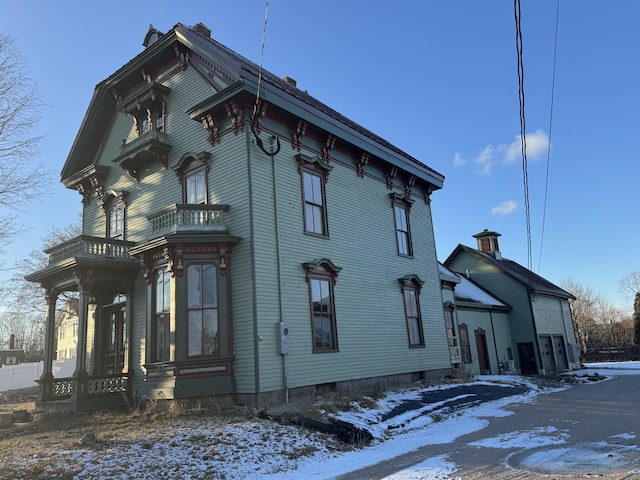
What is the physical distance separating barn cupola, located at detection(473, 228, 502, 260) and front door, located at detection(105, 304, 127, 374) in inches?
1121

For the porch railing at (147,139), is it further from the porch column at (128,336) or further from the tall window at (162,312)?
the porch column at (128,336)

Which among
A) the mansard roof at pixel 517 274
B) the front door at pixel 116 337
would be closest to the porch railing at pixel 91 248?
the front door at pixel 116 337

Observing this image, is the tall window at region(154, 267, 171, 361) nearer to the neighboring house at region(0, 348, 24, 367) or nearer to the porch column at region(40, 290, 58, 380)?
the porch column at region(40, 290, 58, 380)

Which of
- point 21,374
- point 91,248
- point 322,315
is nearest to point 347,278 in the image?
point 322,315

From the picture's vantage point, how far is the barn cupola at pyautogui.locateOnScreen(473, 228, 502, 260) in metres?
37.6

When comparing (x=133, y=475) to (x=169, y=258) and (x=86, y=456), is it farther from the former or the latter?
(x=169, y=258)

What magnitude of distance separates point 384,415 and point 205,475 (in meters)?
5.78

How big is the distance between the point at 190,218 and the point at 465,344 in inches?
706

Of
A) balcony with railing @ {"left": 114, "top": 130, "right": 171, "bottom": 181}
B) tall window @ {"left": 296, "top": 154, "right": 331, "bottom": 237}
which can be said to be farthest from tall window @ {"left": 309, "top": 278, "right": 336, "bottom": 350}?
balcony with railing @ {"left": 114, "top": 130, "right": 171, "bottom": 181}

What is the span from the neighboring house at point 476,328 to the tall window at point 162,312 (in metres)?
13.1

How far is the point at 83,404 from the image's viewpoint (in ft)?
45.4

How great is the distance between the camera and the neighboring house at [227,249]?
12938mm

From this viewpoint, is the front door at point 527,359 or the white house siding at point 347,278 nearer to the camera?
the white house siding at point 347,278

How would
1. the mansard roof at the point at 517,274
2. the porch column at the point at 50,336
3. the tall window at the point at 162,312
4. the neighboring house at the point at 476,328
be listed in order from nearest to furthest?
the tall window at the point at 162,312
the porch column at the point at 50,336
the neighboring house at the point at 476,328
the mansard roof at the point at 517,274
